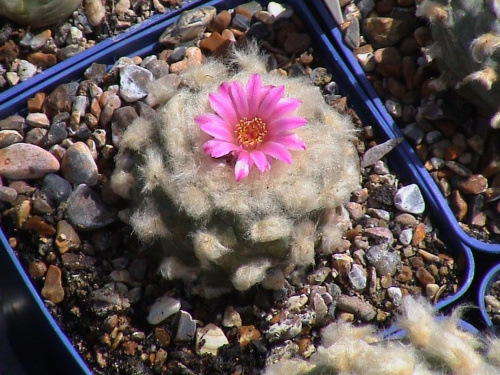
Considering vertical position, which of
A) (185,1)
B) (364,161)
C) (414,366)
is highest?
(185,1)

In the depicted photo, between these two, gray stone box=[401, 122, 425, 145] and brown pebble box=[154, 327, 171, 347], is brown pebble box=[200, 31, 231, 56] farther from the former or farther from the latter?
brown pebble box=[154, 327, 171, 347]

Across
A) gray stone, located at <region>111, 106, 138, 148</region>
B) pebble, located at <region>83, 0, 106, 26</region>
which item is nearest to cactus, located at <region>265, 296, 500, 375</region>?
gray stone, located at <region>111, 106, 138, 148</region>

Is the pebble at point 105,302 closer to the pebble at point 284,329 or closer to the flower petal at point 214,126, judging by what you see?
the pebble at point 284,329

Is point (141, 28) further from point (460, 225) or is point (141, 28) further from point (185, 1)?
point (460, 225)

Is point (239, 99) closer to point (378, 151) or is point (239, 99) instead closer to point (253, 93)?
point (253, 93)

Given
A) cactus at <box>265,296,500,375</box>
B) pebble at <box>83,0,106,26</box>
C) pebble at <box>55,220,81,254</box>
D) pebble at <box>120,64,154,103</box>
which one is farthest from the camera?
pebble at <box>83,0,106,26</box>

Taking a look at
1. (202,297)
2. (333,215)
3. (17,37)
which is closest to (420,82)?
(333,215)
